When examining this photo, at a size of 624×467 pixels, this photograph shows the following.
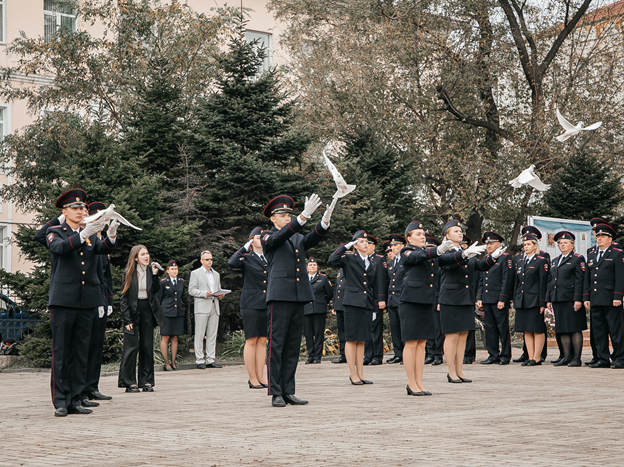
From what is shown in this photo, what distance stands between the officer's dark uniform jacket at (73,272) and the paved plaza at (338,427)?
1.24 m

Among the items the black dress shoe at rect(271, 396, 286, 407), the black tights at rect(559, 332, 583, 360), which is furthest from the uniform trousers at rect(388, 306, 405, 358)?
the black dress shoe at rect(271, 396, 286, 407)

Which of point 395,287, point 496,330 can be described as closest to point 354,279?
point 395,287

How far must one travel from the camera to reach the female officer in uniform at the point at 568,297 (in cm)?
1465

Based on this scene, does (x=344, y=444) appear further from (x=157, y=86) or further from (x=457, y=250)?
(x=157, y=86)

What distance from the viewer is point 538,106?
25859mm

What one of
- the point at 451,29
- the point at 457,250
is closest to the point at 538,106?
the point at 451,29

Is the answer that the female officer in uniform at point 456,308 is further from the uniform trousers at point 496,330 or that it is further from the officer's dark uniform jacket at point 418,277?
the uniform trousers at point 496,330

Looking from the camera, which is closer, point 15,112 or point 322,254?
point 322,254

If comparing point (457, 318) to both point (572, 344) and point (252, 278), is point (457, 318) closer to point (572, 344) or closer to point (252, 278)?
point (252, 278)

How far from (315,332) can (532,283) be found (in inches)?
188

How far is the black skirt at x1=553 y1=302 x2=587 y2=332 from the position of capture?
1468 cm

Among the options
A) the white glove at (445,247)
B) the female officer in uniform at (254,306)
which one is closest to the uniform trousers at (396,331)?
the female officer in uniform at (254,306)

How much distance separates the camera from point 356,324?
11586 millimetres

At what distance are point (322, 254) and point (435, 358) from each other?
6.31m
